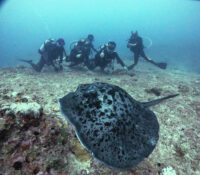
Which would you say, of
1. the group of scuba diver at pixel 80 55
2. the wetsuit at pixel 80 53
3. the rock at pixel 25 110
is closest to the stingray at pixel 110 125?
the rock at pixel 25 110

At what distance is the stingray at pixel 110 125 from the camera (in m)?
1.74

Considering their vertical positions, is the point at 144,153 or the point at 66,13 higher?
the point at 66,13

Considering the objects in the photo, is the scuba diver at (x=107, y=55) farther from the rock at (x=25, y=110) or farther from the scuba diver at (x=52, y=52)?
the rock at (x=25, y=110)

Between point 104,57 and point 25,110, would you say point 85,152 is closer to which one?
point 25,110

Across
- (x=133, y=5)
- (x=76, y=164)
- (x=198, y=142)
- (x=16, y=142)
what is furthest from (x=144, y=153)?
(x=133, y=5)

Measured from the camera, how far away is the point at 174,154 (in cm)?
289

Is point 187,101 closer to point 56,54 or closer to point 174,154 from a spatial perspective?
point 174,154

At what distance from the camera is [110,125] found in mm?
1955

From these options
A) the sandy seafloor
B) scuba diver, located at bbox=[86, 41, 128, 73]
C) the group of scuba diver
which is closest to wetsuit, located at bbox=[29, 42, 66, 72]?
the group of scuba diver

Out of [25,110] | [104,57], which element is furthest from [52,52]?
[25,110]

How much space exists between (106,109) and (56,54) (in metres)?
8.35

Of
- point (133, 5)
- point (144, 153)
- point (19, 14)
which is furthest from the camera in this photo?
point (133, 5)

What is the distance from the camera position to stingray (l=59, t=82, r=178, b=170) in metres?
1.74

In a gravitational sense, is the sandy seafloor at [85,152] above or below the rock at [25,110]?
below
